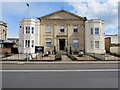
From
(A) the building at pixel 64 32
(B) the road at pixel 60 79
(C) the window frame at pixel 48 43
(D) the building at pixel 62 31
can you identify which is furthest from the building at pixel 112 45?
(B) the road at pixel 60 79

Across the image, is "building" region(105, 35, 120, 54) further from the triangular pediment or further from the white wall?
the triangular pediment

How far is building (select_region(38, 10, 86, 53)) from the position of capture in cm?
2870

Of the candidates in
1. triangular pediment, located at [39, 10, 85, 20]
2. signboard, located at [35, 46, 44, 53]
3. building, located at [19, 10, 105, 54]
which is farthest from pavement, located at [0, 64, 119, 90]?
triangular pediment, located at [39, 10, 85, 20]

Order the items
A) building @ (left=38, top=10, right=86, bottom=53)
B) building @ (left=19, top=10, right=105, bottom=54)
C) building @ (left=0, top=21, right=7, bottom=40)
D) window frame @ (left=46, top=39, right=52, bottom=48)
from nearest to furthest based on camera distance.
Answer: building @ (left=19, top=10, right=105, bottom=54) → building @ (left=38, top=10, right=86, bottom=53) → window frame @ (left=46, top=39, right=52, bottom=48) → building @ (left=0, top=21, right=7, bottom=40)

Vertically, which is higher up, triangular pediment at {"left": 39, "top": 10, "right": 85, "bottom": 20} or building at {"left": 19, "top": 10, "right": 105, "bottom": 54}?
triangular pediment at {"left": 39, "top": 10, "right": 85, "bottom": 20}

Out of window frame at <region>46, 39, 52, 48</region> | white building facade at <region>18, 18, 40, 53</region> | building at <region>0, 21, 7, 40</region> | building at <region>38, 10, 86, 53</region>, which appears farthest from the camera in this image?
building at <region>0, 21, 7, 40</region>

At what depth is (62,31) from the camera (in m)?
29.0

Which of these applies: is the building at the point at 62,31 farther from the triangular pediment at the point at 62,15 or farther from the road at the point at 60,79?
the road at the point at 60,79

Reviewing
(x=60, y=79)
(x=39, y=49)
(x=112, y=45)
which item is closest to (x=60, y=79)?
(x=60, y=79)

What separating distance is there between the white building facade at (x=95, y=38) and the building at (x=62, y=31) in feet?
5.25

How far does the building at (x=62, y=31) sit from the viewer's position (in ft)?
94.2

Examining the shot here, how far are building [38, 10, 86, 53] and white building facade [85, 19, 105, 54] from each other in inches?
63.0

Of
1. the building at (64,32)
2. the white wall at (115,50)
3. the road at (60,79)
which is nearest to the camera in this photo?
the road at (60,79)

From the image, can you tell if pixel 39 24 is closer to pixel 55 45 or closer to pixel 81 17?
pixel 55 45
